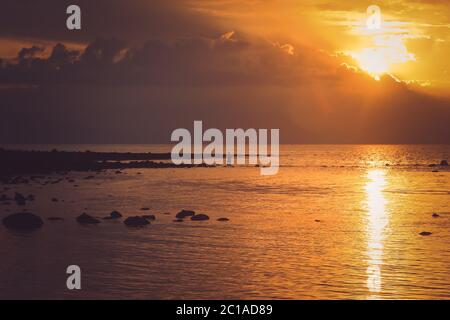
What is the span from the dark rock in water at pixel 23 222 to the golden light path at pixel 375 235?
21.7m

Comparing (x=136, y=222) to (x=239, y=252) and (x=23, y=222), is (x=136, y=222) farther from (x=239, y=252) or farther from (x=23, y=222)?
(x=239, y=252)

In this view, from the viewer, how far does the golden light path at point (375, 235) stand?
25.2 metres

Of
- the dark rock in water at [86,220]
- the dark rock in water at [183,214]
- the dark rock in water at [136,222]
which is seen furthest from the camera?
the dark rock in water at [183,214]

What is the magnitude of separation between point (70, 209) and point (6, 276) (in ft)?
80.3

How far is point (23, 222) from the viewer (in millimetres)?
39438

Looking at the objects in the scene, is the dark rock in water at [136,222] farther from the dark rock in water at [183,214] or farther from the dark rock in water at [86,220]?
the dark rock in water at [183,214]

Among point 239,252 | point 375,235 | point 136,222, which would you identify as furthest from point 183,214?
point 375,235

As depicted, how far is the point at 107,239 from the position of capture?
116ft

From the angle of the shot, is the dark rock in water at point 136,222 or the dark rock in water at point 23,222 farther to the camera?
the dark rock in water at point 136,222

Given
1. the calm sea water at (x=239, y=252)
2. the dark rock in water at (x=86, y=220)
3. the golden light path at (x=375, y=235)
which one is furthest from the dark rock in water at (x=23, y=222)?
the golden light path at (x=375, y=235)

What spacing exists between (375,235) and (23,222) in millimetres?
23209

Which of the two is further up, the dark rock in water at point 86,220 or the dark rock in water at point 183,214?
the dark rock in water at point 183,214

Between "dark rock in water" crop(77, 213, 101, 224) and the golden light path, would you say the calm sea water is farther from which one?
"dark rock in water" crop(77, 213, 101, 224)
